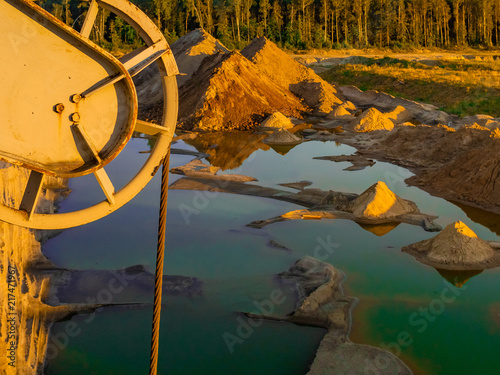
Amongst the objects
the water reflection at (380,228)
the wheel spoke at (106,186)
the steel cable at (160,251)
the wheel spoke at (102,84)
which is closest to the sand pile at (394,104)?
the water reflection at (380,228)

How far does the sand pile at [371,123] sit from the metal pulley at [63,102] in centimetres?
1974

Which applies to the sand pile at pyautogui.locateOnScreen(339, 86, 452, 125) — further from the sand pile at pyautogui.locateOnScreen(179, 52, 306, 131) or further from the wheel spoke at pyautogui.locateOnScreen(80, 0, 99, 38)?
the wheel spoke at pyautogui.locateOnScreen(80, 0, 99, 38)

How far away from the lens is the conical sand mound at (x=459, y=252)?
10164mm

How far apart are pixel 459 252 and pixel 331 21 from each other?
57.8 metres

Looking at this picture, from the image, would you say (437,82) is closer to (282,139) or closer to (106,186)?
(282,139)

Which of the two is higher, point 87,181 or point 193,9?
point 193,9

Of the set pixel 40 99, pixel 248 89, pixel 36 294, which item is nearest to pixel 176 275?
pixel 36 294

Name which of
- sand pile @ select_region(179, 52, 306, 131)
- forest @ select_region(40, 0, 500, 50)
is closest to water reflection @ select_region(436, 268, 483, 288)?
sand pile @ select_region(179, 52, 306, 131)

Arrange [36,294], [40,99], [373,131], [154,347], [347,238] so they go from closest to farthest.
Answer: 1. [40,99]
2. [154,347]
3. [36,294]
4. [347,238]
5. [373,131]

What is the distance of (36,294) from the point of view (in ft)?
29.3

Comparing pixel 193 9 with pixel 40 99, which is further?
pixel 193 9

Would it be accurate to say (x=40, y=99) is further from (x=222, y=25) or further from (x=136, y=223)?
(x=222, y=25)

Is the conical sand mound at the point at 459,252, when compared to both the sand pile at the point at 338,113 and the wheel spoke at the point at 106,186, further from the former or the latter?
the sand pile at the point at 338,113

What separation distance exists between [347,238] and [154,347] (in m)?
7.83
